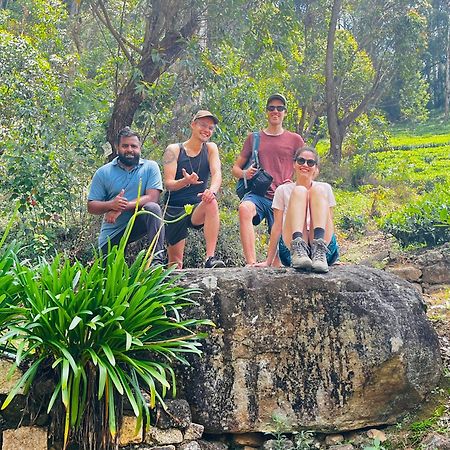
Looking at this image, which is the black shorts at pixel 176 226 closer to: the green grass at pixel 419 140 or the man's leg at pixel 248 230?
the man's leg at pixel 248 230

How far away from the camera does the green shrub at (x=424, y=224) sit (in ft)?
26.4

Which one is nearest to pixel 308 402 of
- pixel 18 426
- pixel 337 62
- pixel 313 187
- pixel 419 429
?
pixel 419 429

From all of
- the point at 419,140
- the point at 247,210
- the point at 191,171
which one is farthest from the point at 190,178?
the point at 419,140

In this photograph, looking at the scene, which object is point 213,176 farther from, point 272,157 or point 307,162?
point 307,162

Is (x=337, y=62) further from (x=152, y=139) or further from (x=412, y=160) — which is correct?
(x=152, y=139)

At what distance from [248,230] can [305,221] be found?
64cm

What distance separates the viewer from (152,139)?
29.1 feet

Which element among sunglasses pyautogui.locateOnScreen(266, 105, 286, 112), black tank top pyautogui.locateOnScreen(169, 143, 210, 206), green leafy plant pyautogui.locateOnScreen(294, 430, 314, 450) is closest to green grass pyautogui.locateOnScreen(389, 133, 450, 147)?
sunglasses pyautogui.locateOnScreen(266, 105, 286, 112)

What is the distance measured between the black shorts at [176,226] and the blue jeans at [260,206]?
0.47 m

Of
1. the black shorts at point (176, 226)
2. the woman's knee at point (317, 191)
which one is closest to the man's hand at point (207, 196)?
the black shorts at point (176, 226)

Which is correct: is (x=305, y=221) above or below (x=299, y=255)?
above

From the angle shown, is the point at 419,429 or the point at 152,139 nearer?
the point at 419,429

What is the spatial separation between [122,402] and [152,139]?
18.0ft

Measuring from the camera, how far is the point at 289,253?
496 cm
